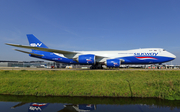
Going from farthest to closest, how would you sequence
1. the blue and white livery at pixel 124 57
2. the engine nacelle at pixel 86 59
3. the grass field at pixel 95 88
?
1. the blue and white livery at pixel 124 57
2. the engine nacelle at pixel 86 59
3. the grass field at pixel 95 88

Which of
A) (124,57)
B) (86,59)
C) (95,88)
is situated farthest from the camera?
(124,57)

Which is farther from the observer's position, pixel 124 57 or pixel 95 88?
pixel 124 57

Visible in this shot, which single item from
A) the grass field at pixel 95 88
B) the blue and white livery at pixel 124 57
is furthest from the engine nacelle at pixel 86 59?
the grass field at pixel 95 88

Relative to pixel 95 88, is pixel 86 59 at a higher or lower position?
higher

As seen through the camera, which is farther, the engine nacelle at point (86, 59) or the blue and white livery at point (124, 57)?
the blue and white livery at point (124, 57)

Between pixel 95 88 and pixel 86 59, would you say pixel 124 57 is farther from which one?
pixel 95 88

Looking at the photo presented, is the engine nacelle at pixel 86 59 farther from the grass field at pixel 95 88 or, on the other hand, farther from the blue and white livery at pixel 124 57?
the grass field at pixel 95 88

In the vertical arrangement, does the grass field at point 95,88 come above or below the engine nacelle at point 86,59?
below

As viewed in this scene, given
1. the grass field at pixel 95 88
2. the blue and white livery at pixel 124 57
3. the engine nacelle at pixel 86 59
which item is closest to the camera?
the grass field at pixel 95 88

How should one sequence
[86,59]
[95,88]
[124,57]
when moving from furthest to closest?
[124,57]
[86,59]
[95,88]

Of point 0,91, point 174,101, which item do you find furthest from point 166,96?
point 0,91

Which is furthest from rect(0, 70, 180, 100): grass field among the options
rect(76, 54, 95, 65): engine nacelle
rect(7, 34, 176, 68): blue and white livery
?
rect(7, 34, 176, 68): blue and white livery

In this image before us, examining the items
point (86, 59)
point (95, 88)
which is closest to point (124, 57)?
point (86, 59)

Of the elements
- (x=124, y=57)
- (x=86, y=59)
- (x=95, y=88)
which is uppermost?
(x=124, y=57)
